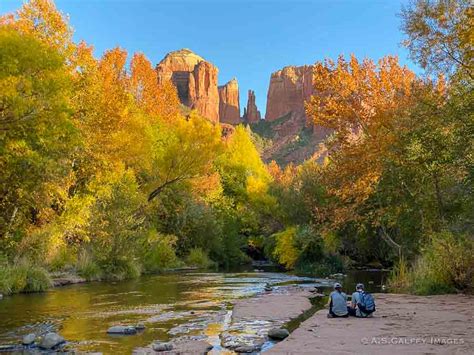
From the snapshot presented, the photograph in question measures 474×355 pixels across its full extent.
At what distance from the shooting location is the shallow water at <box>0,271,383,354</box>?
9805 millimetres

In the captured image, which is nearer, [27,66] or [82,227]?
[27,66]

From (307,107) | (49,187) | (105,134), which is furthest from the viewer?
(105,134)

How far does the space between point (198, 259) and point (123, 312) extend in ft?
77.9

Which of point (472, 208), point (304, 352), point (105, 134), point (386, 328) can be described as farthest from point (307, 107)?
point (304, 352)

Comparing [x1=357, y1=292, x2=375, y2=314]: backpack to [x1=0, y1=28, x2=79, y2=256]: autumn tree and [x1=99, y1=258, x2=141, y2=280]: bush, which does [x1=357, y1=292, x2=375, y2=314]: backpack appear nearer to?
[x1=0, y1=28, x2=79, y2=256]: autumn tree

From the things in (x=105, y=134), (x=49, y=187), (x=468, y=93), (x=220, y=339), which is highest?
(x=105, y=134)

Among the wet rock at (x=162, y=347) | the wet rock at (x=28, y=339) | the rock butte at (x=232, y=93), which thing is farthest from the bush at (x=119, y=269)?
the rock butte at (x=232, y=93)

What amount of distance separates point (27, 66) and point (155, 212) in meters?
17.8

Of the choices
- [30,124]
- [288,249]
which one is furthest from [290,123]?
[30,124]

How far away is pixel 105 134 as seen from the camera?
26203 mm

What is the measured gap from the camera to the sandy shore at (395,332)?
770 centimetres

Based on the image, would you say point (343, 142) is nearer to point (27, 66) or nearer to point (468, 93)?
point (468, 93)

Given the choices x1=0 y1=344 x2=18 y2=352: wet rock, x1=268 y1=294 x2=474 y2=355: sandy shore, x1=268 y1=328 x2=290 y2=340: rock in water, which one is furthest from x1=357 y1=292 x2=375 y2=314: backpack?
x1=0 y1=344 x2=18 y2=352: wet rock

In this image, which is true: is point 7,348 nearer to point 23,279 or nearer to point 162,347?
point 162,347
